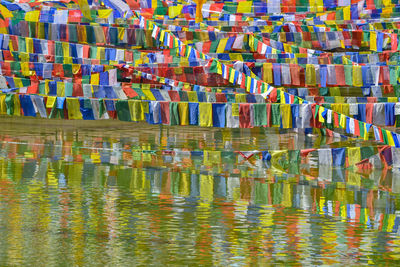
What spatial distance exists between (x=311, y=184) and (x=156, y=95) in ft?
27.0

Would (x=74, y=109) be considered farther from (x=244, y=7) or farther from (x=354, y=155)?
(x=244, y=7)

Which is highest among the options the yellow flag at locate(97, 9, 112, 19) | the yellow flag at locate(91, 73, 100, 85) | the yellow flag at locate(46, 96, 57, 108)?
the yellow flag at locate(97, 9, 112, 19)

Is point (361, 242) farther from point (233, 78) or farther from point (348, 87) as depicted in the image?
point (348, 87)

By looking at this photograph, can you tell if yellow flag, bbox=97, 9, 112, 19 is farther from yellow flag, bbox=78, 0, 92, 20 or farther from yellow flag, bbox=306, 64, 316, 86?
yellow flag, bbox=306, 64, 316, 86

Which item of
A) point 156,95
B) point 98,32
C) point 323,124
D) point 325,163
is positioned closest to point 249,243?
point 325,163

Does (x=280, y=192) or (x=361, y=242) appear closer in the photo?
(x=361, y=242)

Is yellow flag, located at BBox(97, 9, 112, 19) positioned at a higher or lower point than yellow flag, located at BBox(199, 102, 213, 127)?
higher

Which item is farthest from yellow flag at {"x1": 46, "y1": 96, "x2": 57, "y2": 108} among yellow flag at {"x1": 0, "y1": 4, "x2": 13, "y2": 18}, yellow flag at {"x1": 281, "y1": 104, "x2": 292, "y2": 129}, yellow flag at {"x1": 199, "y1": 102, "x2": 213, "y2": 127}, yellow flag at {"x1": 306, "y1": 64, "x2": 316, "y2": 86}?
yellow flag at {"x1": 0, "y1": 4, "x2": 13, "y2": 18}

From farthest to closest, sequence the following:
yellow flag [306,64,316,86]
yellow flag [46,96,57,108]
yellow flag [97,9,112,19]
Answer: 1. yellow flag [97,9,112,19]
2. yellow flag [306,64,316,86]
3. yellow flag [46,96,57,108]

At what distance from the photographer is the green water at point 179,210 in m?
7.97

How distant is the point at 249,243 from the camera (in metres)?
8.48

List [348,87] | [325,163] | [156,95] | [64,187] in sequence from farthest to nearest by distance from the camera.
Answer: [348,87] → [156,95] → [325,163] → [64,187]

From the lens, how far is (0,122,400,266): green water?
797cm

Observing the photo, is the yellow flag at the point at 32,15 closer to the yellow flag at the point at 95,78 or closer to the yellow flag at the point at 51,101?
the yellow flag at the point at 95,78
